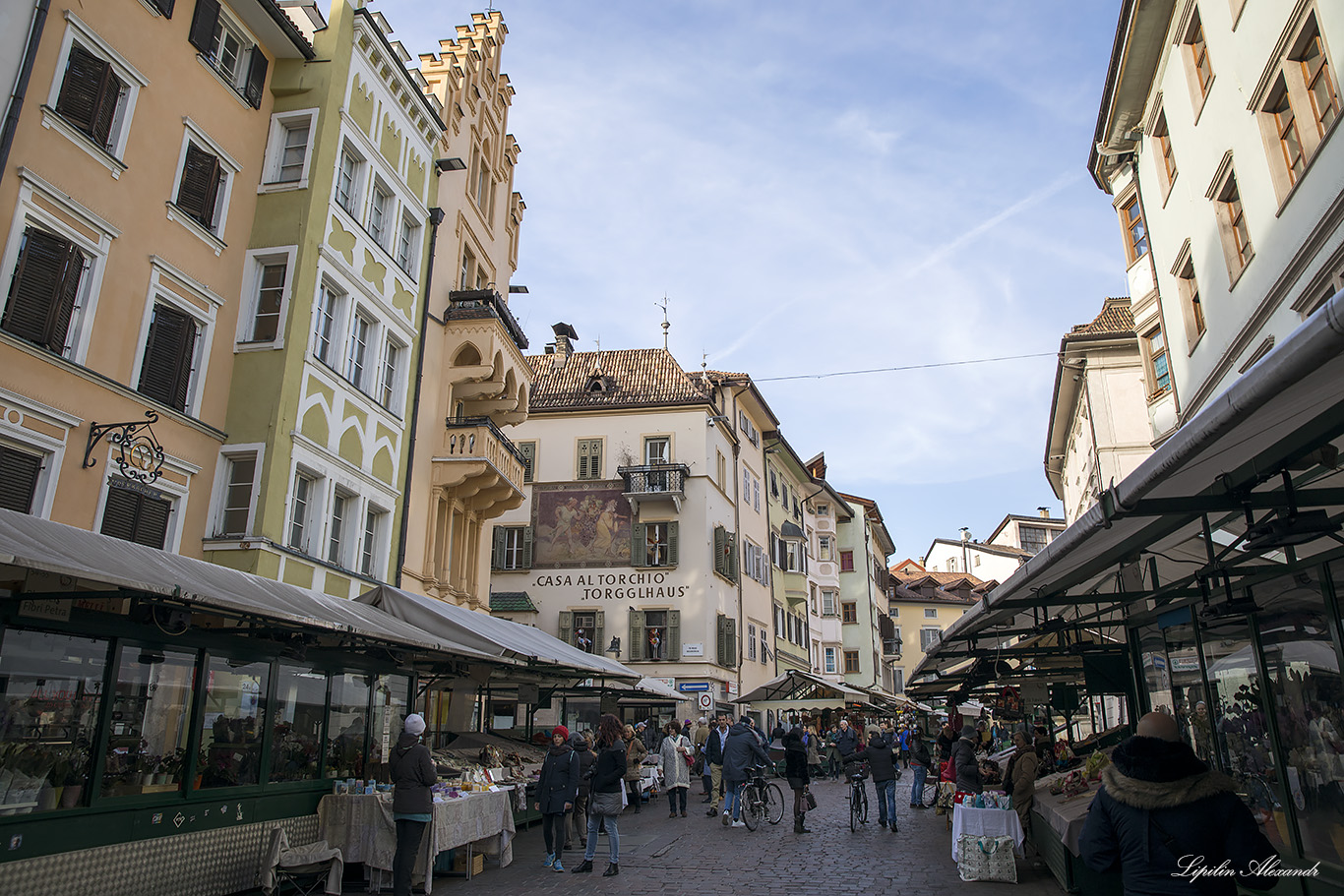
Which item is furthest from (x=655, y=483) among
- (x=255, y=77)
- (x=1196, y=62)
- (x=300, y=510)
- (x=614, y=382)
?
(x=1196, y=62)

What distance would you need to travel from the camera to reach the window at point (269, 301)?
611 inches

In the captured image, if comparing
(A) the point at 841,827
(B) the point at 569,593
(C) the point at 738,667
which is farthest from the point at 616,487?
(A) the point at 841,827

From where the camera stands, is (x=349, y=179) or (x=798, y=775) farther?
(x=349, y=179)

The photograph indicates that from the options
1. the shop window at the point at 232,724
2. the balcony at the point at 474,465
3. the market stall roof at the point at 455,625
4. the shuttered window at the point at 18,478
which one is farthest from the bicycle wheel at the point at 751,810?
the shuttered window at the point at 18,478

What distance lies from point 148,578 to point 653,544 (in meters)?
27.8

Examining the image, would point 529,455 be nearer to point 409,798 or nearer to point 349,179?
point 349,179

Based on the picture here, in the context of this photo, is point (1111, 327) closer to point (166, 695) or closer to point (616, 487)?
point (616, 487)

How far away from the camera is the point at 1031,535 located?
83625mm

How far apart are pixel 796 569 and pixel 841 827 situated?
32463 millimetres

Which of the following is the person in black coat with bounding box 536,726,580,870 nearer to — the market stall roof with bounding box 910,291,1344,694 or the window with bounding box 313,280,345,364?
the market stall roof with bounding box 910,291,1344,694

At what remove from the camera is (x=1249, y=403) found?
403 cm

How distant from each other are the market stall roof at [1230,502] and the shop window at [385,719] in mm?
8421

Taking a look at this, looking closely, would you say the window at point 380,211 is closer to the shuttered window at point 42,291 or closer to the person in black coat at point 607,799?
the shuttered window at point 42,291

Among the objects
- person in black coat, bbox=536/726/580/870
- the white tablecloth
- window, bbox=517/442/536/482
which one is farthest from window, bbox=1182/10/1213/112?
window, bbox=517/442/536/482
